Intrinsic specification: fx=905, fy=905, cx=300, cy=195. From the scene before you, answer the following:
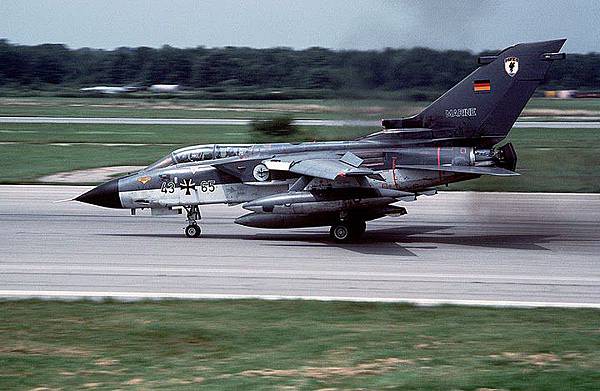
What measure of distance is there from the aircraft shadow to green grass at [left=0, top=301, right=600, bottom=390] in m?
6.73

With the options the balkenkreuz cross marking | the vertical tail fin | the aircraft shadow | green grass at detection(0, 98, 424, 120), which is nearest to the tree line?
green grass at detection(0, 98, 424, 120)

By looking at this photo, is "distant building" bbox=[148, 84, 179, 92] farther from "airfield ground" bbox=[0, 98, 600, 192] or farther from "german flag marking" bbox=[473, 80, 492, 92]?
"german flag marking" bbox=[473, 80, 492, 92]

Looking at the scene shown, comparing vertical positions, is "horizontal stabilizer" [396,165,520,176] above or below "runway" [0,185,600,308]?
above

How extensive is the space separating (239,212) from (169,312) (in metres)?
13.8

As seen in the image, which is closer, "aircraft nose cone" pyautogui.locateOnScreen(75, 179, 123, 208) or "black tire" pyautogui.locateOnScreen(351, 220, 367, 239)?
"black tire" pyautogui.locateOnScreen(351, 220, 367, 239)

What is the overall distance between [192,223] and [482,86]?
7.79m

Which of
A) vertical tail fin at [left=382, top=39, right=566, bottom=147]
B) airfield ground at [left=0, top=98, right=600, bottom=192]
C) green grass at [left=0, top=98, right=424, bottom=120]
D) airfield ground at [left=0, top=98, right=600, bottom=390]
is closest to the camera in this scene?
airfield ground at [left=0, top=98, right=600, bottom=390]

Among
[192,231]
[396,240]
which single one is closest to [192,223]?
[192,231]

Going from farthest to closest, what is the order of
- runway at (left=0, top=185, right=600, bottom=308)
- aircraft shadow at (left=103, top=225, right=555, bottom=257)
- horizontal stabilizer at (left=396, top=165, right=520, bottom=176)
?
aircraft shadow at (left=103, top=225, right=555, bottom=257)
horizontal stabilizer at (left=396, top=165, right=520, bottom=176)
runway at (left=0, top=185, right=600, bottom=308)

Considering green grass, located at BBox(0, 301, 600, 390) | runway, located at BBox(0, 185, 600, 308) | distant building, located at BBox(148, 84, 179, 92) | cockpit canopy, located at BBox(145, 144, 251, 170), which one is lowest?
green grass, located at BBox(0, 301, 600, 390)

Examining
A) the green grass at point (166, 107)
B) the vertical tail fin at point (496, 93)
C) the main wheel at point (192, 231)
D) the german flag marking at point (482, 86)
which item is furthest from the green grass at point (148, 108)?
the german flag marking at point (482, 86)

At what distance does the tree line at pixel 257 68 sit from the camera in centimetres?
2570

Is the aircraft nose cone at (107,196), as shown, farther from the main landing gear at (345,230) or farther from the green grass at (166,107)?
the green grass at (166,107)

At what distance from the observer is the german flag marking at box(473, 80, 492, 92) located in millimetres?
21484
